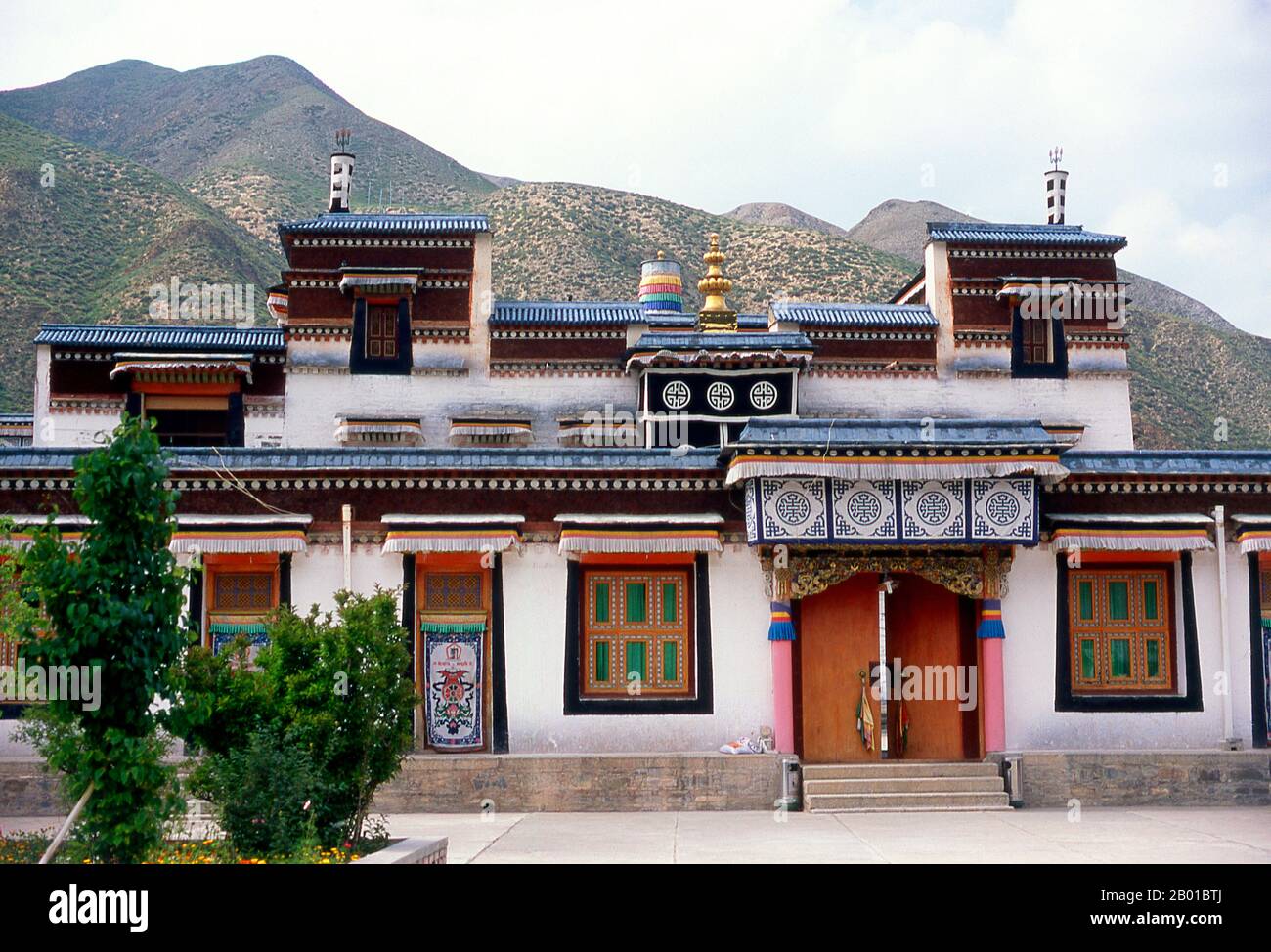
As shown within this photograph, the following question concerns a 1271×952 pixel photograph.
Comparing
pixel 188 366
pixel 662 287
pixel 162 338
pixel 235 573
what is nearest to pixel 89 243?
pixel 662 287

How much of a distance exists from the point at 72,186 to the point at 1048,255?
51719 mm

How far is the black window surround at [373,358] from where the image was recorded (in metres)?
25.8

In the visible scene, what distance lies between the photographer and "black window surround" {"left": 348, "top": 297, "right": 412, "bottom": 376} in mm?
25797

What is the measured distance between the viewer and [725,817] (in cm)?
1556

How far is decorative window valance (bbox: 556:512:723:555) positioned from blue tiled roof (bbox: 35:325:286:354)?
11443 mm

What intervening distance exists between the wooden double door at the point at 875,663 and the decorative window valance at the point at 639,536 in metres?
1.60

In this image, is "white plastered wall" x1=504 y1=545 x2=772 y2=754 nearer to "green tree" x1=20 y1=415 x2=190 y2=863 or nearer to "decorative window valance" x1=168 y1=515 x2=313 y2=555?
"decorative window valance" x1=168 y1=515 x2=313 y2=555

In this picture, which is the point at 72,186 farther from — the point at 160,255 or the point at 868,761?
the point at 868,761

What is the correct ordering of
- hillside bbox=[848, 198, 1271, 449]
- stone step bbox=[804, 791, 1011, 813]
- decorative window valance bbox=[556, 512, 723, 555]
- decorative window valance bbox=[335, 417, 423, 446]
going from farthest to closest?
hillside bbox=[848, 198, 1271, 449] → decorative window valance bbox=[335, 417, 423, 446] → decorative window valance bbox=[556, 512, 723, 555] → stone step bbox=[804, 791, 1011, 813]

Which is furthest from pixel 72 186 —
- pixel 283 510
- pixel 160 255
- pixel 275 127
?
pixel 283 510

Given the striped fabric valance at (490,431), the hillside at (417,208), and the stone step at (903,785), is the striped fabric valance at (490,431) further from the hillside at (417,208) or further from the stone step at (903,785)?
the hillside at (417,208)

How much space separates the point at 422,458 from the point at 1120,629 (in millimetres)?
8368

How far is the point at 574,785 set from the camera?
16.2m

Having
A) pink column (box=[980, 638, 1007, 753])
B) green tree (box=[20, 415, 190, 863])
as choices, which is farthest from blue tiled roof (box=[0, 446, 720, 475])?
green tree (box=[20, 415, 190, 863])
